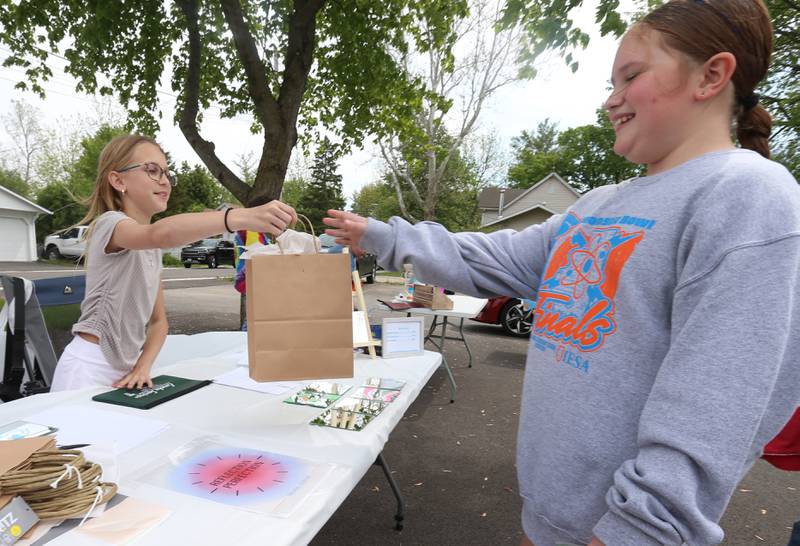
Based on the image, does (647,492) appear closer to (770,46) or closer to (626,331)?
(626,331)

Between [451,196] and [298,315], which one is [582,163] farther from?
[298,315]

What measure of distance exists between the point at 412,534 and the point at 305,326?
185 centimetres

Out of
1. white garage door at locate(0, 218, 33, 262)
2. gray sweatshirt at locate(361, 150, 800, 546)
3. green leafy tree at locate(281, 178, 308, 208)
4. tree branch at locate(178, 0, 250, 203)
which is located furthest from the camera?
green leafy tree at locate(281, 178, 308, 208)

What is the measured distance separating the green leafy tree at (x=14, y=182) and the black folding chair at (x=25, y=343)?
36.4m

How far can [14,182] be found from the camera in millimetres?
29375

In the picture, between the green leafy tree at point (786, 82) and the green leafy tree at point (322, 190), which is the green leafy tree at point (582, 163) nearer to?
the green leafy tree at point (322, 190)

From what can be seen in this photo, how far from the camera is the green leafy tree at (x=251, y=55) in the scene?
4957 mm

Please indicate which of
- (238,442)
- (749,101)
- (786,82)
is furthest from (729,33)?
(786,82)

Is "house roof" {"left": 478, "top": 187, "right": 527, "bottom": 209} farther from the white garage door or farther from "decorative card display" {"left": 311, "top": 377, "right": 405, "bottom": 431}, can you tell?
"decorative card display" {"left": 311, "top": 377, "right": 405, "bottom": 431}

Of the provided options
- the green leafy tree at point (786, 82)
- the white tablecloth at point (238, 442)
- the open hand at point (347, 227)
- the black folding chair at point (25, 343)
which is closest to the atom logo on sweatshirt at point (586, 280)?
the open hand at point (347, 227)

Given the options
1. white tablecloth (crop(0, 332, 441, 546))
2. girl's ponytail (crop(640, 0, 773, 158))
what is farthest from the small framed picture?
girl's ponytail (crop(640, 0, 773, 158))

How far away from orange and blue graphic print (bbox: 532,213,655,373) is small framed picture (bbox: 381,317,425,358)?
5.49 ft

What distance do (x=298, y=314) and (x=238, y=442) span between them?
46 centimetres

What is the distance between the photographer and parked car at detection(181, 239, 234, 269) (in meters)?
22.0
